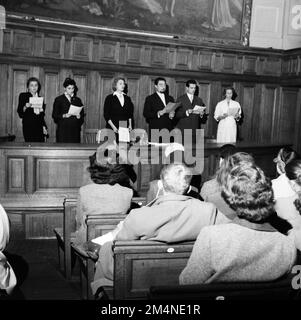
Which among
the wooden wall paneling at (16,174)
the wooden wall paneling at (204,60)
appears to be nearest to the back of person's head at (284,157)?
the wooden wall paneling at (16,174)

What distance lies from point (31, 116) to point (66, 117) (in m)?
0.75

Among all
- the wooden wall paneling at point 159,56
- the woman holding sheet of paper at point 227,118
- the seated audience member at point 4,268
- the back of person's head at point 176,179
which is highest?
the wooden wall paneling at point 159,56

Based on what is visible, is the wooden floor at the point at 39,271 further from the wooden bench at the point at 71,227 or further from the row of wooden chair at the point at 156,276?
the row of wooden chair at the point at 156,276

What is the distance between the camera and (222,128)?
9.09m

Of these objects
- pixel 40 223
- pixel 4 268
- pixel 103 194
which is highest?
pixel 103 194

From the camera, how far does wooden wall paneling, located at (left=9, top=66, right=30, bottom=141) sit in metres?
8.48

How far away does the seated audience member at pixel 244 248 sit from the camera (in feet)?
7.58

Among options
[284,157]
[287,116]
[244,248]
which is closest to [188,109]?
[287,116]

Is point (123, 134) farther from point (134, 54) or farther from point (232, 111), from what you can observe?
point (134, 54)

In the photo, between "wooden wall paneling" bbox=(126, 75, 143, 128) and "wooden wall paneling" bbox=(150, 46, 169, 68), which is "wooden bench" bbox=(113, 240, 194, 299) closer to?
"wooden wall paneling" bbox=(126, 75, 143, 128)

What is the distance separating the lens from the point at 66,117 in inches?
297

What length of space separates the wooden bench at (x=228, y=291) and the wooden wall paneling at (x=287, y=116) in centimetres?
843
